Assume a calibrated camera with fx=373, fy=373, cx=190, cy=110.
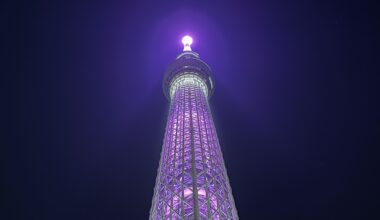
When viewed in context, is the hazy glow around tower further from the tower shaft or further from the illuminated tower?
the tower shaft

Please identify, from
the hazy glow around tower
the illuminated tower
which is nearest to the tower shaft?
the illuminated tower

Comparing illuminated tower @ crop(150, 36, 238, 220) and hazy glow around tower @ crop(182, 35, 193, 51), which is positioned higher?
hazy glow around tower @ crop(182, 35, 193, 51)

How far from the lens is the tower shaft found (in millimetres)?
16672

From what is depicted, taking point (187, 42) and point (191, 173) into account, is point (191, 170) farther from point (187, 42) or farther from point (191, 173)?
point (187, 42)

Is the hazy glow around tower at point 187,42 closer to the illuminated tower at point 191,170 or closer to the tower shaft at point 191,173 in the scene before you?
the illuminated tower at point 191,170

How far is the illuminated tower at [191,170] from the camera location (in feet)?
54.8

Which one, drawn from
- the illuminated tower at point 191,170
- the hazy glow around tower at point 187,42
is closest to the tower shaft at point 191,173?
the illuminated tower at point 191,170

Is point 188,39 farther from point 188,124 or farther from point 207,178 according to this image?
point 207,178

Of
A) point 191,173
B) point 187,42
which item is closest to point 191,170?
point 191,173

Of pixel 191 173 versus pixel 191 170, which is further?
pixel 191 170

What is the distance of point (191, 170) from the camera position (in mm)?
18938

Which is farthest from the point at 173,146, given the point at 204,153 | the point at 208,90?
the point at 208,90

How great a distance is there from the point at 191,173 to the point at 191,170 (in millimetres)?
260

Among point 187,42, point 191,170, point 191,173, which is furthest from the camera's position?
point 187,42
